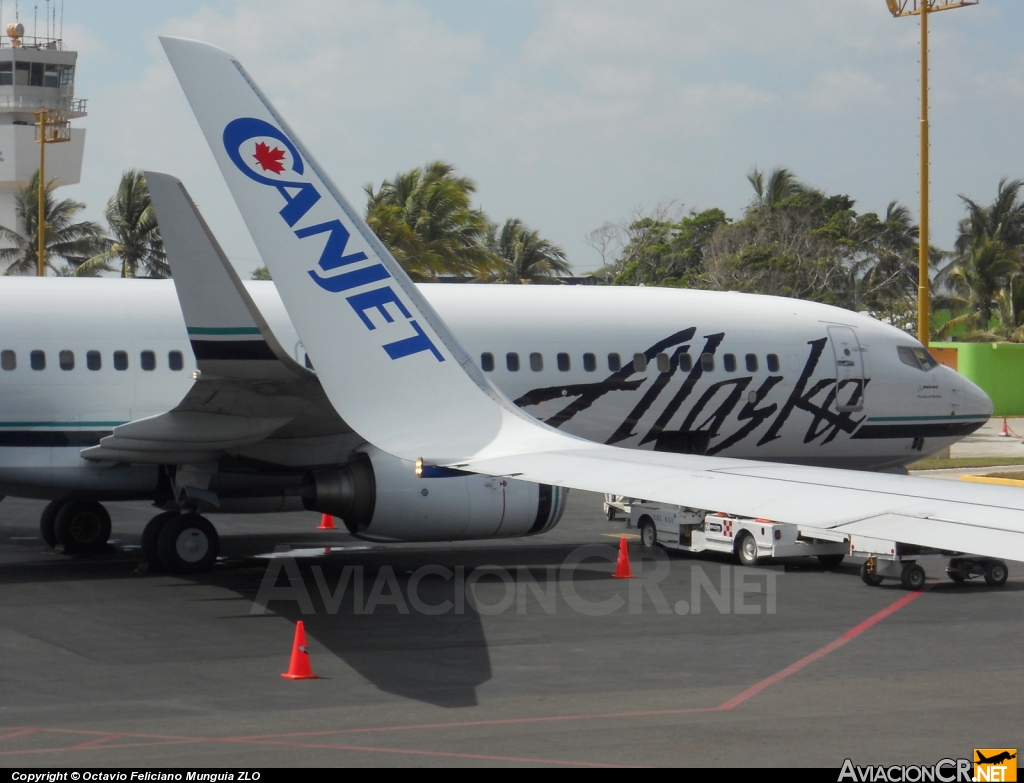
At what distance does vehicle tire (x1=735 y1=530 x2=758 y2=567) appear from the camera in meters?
18.5

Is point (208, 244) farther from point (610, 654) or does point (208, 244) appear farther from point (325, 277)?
point (610, 654)

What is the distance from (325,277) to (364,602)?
4769 mm

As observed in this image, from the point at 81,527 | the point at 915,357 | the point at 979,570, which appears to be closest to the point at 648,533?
the point at 979,570

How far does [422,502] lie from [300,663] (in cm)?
378

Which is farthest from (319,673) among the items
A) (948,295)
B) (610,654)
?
(948,295)

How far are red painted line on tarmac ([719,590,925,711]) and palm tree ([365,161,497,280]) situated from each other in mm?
28820

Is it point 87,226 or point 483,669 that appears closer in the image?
point 483,669

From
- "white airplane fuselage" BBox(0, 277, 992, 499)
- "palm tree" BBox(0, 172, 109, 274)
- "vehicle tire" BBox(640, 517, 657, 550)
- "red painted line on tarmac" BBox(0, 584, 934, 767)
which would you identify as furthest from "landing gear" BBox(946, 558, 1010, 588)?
"palm tree" BBox(0, 172, 109, 274)

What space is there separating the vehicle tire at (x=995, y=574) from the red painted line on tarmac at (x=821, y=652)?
1073 mm

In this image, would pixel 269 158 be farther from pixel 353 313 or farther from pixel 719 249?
pixel 719 249

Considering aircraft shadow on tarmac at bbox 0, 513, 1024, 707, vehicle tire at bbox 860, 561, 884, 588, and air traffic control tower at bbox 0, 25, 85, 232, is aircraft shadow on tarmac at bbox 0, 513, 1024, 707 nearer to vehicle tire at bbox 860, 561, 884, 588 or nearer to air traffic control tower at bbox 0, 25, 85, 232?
vehicle tire at bbox 860, 561, 884, 588

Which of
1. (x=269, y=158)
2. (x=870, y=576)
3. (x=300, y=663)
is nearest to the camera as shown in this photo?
(x=300, y=663)

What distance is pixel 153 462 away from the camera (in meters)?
16.9

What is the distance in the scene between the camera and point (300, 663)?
11680 millimetres
